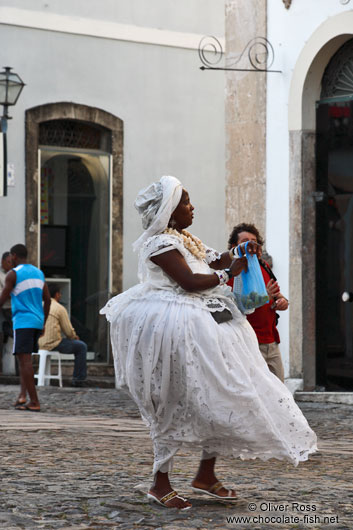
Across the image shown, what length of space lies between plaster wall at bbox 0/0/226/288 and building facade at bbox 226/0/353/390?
5675 mm

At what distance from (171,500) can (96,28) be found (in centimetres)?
1449

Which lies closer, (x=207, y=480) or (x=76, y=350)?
(x=207, y=480)

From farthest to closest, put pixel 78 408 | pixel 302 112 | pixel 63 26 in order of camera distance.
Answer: pixel 63 26 < pixel 302 112 < pixel 78 408

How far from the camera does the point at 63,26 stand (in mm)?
19266

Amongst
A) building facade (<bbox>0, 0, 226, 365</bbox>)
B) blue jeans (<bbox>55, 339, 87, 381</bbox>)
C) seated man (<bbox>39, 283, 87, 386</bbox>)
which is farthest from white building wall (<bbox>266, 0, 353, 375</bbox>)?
building facade (<bbox>0, 0, 226, 365</bbox>)

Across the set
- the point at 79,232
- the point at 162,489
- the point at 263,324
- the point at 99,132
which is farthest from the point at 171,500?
the point at 99,132

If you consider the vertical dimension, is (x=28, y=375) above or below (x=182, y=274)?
below

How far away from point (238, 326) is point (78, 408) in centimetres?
671

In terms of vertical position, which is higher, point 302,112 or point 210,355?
point 302,112

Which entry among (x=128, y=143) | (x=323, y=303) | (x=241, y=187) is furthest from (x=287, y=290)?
(x=128, y=143)

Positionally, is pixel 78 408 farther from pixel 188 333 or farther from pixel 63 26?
pixel 63 26

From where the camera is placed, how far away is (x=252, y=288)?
622 centimetres

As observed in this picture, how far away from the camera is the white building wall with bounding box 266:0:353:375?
44.4 ft

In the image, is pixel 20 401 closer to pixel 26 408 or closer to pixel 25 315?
pixel 26 408
